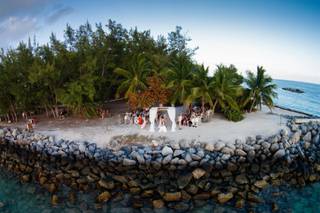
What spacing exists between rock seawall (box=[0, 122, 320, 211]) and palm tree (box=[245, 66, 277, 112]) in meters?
5.93

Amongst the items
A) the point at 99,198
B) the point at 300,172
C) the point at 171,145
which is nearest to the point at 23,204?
the point at 99,198

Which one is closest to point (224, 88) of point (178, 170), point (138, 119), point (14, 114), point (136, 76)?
point (138, 119)

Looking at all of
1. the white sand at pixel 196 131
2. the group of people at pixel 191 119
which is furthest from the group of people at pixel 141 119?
the group of people at pixel 191 119

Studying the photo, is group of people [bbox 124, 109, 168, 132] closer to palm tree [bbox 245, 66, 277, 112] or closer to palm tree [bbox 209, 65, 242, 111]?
palm tree [bbox 209, 65, 242, 111]

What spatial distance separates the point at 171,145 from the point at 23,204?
30.7ft

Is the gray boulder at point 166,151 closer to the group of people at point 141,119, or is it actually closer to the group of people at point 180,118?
the group of people at point 180,118

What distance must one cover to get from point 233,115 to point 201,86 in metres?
3.80

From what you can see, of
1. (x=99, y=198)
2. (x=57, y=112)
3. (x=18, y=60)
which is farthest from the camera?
(x=57, y=112)

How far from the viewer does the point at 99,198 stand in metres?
13.0

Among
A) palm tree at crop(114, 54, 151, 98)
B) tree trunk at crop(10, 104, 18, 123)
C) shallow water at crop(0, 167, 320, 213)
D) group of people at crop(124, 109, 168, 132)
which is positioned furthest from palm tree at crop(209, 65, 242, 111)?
tree trunk at crop(10, 104, 18, 123)

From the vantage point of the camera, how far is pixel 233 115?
20.0m

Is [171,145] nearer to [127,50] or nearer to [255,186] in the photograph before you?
[255,186]

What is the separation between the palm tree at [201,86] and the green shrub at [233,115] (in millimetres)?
1969

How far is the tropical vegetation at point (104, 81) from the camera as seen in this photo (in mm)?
20219
